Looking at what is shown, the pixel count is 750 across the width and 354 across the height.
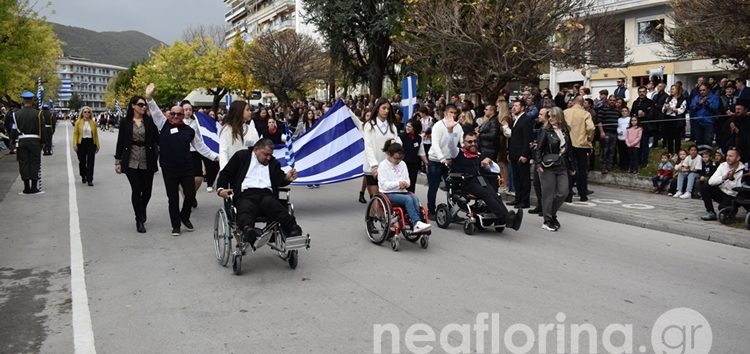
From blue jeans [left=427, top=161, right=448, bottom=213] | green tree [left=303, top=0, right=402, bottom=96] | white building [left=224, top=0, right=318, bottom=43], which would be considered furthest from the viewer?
white building [left=224, top=0, right=318, bottom=43]

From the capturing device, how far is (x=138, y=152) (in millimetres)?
9391

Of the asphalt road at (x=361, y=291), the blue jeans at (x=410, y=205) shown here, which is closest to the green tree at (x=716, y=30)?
the asphalt road at (x=361, y=291)

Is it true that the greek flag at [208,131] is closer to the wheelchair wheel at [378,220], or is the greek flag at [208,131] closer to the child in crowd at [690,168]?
the wheelchair wheel at [378,220]

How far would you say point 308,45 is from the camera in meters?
41.3

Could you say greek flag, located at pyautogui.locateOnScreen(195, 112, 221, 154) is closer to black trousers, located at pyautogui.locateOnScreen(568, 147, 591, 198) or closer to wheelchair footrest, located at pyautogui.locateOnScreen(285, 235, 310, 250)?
black trousers, located at pyautogui.locateOnScreen(568, 147, 591, 198)

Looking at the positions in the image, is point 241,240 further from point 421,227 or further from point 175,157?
point 175,157

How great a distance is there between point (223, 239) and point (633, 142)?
34.1 ft

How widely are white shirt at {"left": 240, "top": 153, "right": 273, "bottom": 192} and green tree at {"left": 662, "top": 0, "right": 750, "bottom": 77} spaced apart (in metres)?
8.71

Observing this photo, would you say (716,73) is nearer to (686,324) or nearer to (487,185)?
(487,185)

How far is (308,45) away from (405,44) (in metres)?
21.6

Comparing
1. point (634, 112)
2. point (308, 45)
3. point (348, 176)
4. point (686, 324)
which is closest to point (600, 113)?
point (634, 112)

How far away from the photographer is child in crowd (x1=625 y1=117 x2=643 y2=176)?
47.4 feet

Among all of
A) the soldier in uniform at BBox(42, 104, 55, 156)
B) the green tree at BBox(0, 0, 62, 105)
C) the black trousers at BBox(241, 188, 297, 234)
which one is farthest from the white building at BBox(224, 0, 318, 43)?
the black trousers at BBox(241, 188, 297, 234)

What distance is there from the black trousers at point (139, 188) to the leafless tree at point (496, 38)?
377 inches
